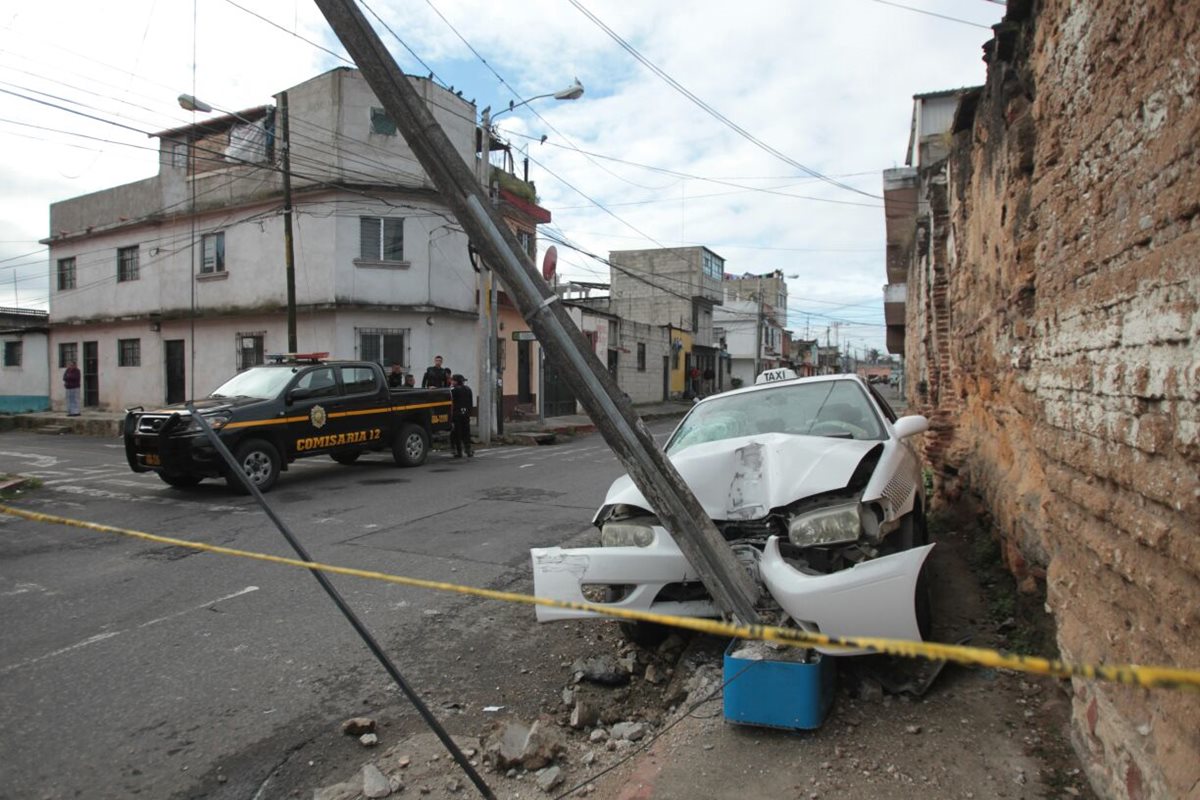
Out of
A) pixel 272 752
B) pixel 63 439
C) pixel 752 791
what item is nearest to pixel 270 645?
pixel 272 752

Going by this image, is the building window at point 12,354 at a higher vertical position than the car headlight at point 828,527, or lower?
higher

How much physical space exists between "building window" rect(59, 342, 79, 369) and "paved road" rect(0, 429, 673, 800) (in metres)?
18.7

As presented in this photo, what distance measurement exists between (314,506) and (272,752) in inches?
243

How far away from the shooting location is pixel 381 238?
19.7m

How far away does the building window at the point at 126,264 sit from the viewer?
23625 mm

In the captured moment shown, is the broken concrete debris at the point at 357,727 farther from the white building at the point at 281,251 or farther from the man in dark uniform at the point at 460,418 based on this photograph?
the white building at the point at 281,251

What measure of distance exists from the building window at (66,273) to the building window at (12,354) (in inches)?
141

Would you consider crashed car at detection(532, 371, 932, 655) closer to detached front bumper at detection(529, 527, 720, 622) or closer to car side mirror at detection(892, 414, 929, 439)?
detached front bumper at detection(529, 527, 720, 622)

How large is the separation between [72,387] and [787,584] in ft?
83.8

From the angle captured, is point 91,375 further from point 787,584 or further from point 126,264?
point 787,584

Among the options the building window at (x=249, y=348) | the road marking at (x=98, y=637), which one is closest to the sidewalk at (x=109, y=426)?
the building window at (x=249, y=348)

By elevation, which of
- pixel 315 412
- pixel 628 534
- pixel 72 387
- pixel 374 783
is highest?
pixel 72 387

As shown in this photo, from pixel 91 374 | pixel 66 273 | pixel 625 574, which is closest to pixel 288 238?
pixel 91 374

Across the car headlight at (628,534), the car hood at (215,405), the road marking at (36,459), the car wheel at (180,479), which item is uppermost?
the car hood at (215,405)
